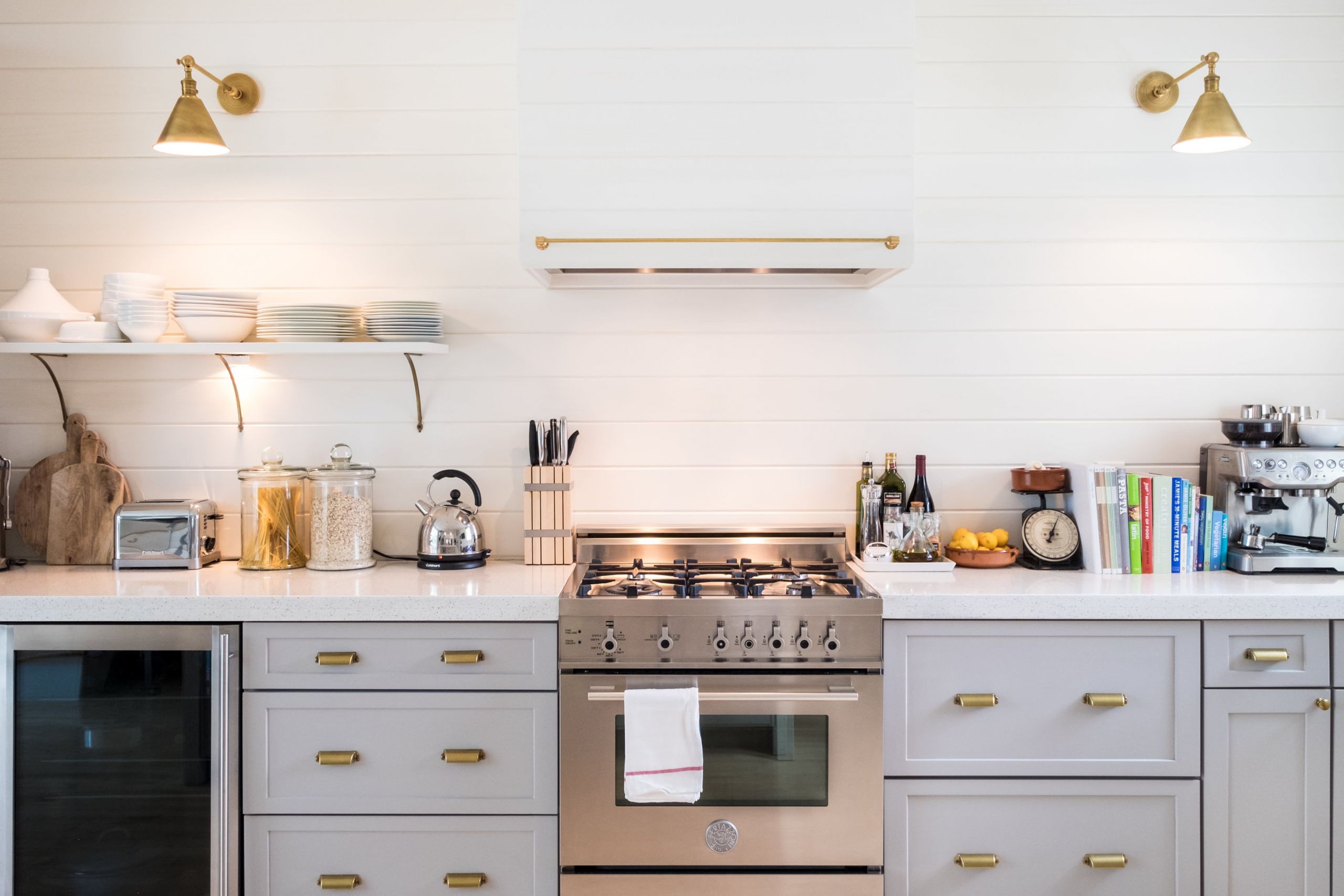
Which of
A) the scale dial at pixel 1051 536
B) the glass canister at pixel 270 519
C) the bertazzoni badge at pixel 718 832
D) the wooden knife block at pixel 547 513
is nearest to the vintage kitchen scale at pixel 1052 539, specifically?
Answer: the scale dial at pixel 1051 536

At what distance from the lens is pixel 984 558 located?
253cm

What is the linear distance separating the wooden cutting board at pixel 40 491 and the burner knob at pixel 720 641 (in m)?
1.95

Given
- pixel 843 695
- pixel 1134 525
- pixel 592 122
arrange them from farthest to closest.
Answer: pixel 1134 525, pixel 592 122, pixel 843 695

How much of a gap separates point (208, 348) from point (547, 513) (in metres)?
1.01

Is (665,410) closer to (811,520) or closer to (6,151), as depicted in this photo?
(811,520)

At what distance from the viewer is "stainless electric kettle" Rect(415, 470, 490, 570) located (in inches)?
98.4

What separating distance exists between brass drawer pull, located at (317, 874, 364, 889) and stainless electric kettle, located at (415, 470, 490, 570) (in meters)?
0.77

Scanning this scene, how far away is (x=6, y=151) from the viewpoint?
271cm

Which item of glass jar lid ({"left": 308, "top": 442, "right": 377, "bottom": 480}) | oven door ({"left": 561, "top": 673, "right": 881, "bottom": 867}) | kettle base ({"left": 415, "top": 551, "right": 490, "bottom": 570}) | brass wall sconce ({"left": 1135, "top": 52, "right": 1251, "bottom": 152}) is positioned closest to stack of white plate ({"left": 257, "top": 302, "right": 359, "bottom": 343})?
glass jar lid ({"left": 308, "top": 442, "right": 377, "bottom": 480})

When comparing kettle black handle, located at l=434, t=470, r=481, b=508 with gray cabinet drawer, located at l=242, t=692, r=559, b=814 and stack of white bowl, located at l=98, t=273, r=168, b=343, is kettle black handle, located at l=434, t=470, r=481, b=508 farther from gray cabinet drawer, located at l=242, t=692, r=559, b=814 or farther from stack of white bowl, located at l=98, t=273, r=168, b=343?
stack of white bowl, located at l=98, t=273, r=168, b=343

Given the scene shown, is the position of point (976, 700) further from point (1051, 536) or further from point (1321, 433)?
point (1321, 433)

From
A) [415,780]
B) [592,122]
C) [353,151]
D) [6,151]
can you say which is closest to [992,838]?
[415,780]

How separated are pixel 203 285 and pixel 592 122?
131 cm

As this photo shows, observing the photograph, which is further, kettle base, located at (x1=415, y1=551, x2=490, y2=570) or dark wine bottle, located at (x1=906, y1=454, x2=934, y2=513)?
dark wine bottle, located at (x1=906, y1=454, x2=934, y2=513)
